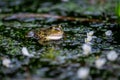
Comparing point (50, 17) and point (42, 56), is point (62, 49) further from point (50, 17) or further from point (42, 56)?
point (50, 17)

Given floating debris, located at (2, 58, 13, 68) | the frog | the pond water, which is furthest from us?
the frog

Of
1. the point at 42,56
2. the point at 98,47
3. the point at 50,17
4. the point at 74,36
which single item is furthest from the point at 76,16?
the point at 42,56

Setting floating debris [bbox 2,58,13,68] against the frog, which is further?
the frog

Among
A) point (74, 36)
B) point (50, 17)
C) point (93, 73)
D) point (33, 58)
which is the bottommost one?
point (93, 73)

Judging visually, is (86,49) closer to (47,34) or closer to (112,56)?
(112,56)

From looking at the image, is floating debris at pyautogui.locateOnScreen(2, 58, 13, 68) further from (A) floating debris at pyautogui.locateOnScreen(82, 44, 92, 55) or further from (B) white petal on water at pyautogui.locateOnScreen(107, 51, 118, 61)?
(B) white petal on water at pyautogui.locateOnScreen(107, 51, 118, 61)

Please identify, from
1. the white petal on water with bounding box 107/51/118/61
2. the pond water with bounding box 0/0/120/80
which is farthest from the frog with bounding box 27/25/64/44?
the white petal on water with bounding box 107/51/118/61

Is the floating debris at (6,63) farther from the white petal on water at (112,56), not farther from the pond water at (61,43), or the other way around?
the white petal on water at (112,56)

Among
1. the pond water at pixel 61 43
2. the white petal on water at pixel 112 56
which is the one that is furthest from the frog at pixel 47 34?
the white petal on water at pixel 112 56

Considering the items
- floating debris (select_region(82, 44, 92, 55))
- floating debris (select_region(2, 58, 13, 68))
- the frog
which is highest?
the frog
